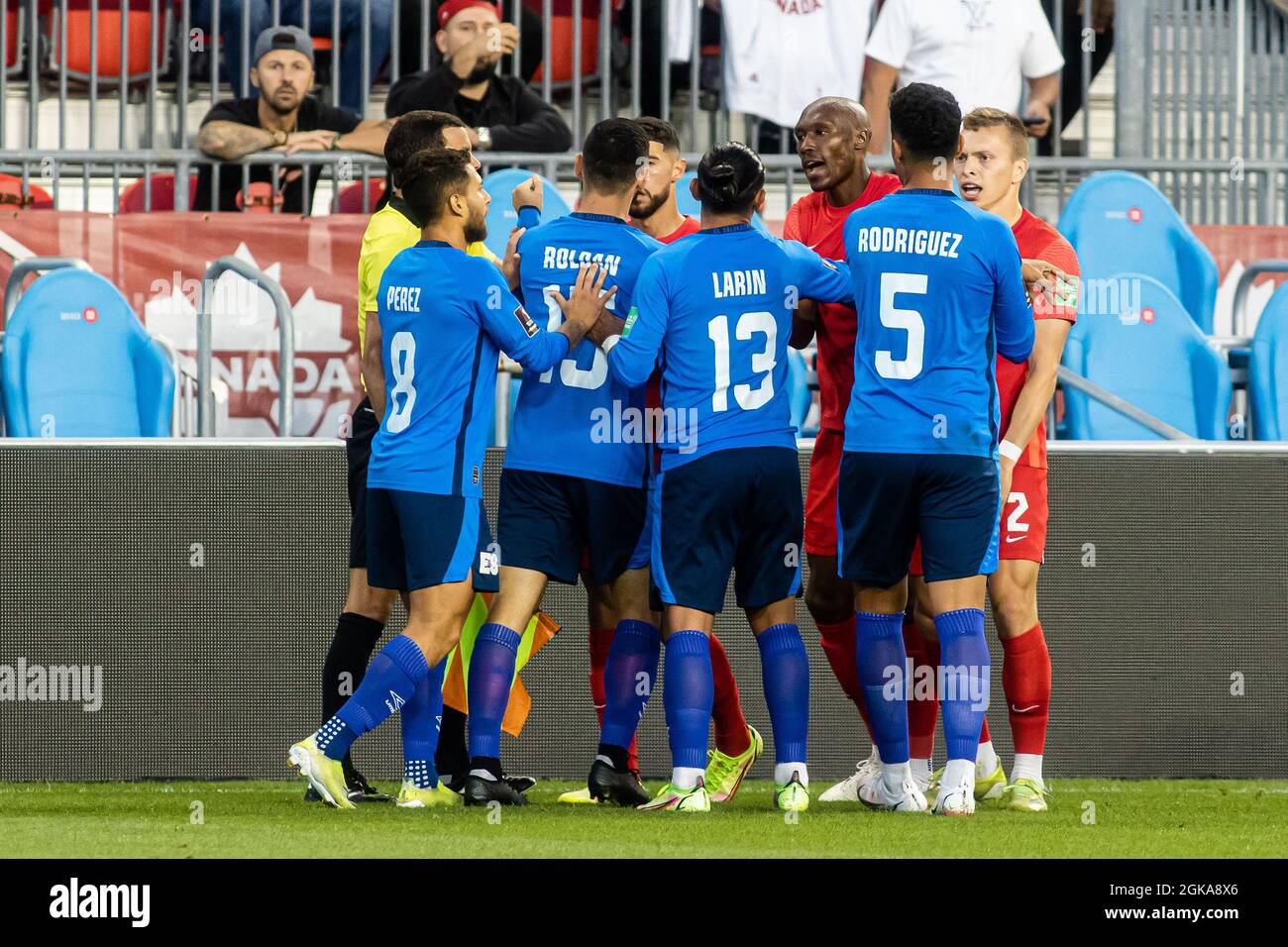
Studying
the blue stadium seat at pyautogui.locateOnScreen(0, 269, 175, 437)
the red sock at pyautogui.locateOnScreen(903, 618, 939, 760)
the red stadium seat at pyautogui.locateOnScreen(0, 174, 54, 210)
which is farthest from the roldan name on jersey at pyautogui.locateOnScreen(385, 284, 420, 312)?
the red stadium seat at pyautogui.locateOnScreen(0, 174, 54, 210)

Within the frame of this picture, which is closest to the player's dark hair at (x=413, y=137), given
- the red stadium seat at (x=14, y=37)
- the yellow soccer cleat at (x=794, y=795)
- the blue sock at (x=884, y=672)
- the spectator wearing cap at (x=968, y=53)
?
the blue sock at (x=884, y=672)

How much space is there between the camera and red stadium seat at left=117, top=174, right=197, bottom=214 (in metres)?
10.4

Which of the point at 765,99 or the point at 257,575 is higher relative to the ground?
the point at 765,99

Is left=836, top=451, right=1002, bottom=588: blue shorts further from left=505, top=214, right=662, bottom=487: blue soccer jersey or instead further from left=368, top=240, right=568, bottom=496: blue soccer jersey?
left=368, top=240, right=568, bottom=496: blue soccer jersey

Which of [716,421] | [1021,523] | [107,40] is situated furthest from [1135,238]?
[107,40]

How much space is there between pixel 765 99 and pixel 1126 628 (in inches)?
147

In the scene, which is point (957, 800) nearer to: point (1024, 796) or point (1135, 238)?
point (1024, 796)

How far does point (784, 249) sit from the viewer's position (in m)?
6.10

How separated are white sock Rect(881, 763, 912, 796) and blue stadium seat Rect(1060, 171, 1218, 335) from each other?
3847mm

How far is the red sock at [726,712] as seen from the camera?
6652 millimetres

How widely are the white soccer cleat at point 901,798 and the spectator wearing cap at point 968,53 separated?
195 inches

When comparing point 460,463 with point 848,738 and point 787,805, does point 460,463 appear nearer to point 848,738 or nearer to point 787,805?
point 787,805

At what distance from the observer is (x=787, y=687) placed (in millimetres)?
6148
